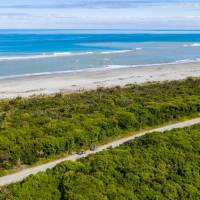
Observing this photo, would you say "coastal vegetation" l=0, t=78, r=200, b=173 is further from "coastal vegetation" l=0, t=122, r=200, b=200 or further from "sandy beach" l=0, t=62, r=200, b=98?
"sandy beach" l=0, t=62, r=200, b=98

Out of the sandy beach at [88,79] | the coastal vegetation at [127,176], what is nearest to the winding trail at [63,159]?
the coastal vegetation at [127,176]

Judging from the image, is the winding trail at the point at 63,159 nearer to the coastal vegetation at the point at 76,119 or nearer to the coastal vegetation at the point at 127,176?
the coastal vegetation at the point at 76,119

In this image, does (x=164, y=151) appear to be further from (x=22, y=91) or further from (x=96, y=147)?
(x=22, y=91)

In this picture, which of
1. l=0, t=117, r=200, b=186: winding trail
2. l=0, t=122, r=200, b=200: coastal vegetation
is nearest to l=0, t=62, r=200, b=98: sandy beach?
l=0, t=117, r=200, b=186: winding trail

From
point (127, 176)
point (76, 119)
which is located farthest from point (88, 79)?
point (127, 176)

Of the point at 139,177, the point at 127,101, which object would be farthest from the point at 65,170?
the point at 127,101

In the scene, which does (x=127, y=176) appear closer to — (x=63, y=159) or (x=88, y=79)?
(x=63, y=159)
